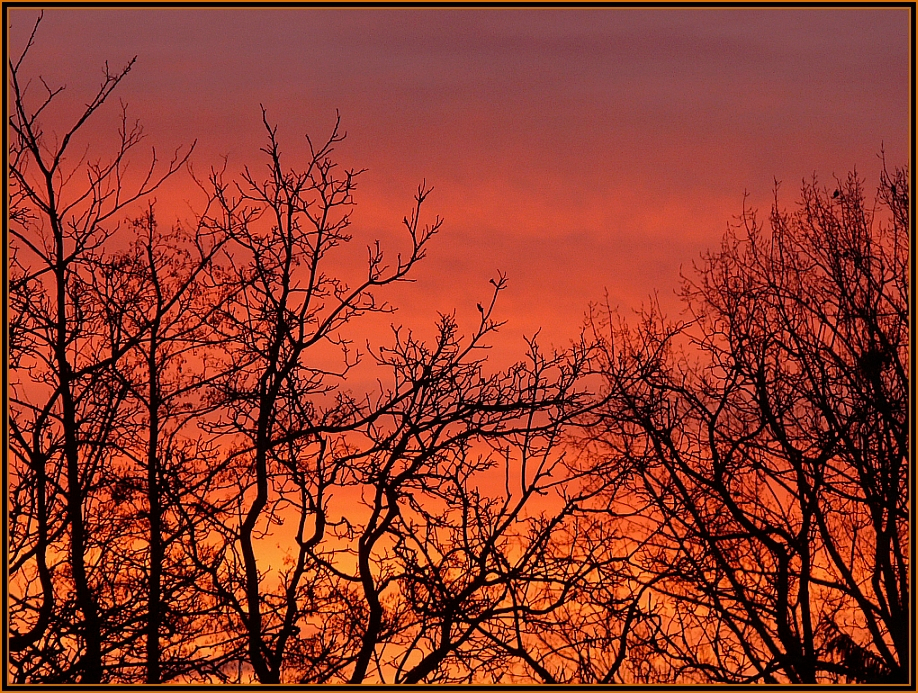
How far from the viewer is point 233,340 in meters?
10.6

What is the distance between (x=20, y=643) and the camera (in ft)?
28.3

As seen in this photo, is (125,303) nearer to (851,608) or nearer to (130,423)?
(130,423)

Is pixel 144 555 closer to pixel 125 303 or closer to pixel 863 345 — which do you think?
pixel 125 303

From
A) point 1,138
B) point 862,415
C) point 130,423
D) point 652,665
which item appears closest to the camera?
point 1,138

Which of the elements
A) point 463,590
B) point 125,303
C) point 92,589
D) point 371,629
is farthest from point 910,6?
point 92,589

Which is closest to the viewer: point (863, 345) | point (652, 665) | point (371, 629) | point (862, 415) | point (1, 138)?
point (1, 138)

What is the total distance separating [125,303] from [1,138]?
9.37ft

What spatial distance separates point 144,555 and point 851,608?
327 inches

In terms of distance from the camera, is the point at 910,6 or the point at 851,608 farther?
the point at 851,608

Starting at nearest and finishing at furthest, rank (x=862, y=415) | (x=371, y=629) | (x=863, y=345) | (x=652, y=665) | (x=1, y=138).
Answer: (x=1, y=138) < (x=371, y=629) < (x=652, y=665) < (x=862, y=415) < (x=863, y=345)

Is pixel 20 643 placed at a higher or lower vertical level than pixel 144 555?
lower

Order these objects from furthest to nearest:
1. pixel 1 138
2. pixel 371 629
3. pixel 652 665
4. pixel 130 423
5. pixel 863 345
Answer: pixel 863 345 → pixel 652 665 → pixel 130 423 → pixel 371 629 → pixel 1 138

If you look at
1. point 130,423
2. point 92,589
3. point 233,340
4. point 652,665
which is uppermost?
point 233,340

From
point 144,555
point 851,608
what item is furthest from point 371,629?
point 851,608
